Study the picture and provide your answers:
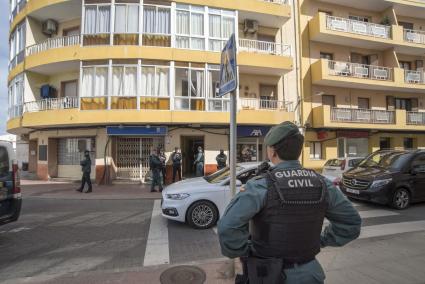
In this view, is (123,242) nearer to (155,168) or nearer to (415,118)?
(155,168)

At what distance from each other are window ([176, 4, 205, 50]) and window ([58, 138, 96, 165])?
7.05 meters

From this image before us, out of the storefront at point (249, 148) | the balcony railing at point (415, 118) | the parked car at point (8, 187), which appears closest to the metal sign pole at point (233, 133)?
the parked car at point (8, 187)

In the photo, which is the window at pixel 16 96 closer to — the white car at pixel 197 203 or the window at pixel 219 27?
the window at pixel 219 27

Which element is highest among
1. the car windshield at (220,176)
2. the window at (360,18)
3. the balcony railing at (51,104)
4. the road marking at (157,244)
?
the window at (360,18)

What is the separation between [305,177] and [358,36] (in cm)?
2000

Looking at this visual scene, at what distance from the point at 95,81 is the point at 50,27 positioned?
514 cm

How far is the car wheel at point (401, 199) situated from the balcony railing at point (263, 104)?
28.9 ft

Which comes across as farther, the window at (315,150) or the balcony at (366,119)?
the window at (315,150)

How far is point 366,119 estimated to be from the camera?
18.8 m

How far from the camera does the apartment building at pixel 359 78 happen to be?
18.4 m

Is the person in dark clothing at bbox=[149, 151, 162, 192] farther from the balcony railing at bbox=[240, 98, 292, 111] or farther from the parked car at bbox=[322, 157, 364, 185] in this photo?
the parked car at bbox=[322, 157, 364, 185]

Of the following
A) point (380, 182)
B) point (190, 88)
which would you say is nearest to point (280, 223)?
point (380, 182)

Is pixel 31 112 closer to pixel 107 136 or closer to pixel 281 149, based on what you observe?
pixel 107 136

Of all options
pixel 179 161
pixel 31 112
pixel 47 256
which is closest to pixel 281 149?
pixel 47 256
